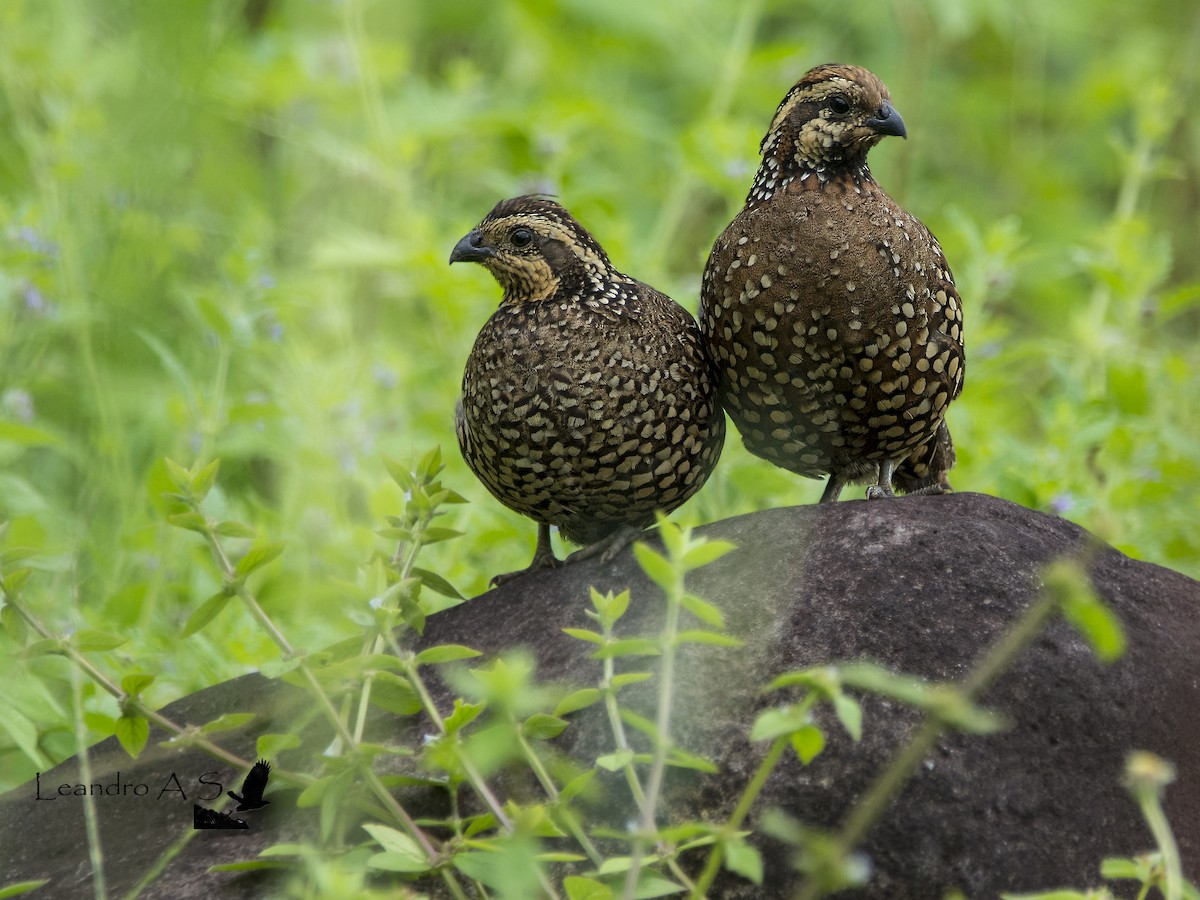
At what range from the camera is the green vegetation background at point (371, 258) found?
4.05 metres

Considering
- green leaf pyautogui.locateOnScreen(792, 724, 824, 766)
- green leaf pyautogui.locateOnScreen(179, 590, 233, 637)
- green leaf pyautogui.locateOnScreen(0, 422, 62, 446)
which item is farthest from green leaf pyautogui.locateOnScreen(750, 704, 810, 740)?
green leaf pyautogui.locateOnScreen(0, 422, 62, 446)

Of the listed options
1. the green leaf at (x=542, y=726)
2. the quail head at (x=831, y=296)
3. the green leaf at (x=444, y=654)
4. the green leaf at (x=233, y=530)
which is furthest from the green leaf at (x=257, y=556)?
the quail head at (x=831, y=296)

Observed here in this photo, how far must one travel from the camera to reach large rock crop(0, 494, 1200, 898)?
271 cm

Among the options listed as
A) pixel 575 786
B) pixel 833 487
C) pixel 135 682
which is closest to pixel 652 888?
pixel 575 786

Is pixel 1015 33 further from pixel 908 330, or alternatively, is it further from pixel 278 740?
pixel 278 740

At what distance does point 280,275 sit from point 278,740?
3.87 m

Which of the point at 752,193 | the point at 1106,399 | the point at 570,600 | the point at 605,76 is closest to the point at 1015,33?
the point at 605,76

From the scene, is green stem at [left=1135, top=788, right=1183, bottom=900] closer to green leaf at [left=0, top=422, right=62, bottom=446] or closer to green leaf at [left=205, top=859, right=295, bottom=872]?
green leaf at [left=205, top=859, right=295, bottom=872]

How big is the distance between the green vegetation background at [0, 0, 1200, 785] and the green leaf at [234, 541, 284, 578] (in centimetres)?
22

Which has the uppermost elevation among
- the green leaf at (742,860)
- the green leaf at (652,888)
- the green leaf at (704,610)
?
the green leaf at (704,610)

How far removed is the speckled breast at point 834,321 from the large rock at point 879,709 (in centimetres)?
27

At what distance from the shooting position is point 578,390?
3393mm

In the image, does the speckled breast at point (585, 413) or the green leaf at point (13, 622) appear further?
the speckled breast at point (585, 413)

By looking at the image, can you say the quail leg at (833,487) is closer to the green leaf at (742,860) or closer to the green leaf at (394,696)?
the green leaf at (394,696)
